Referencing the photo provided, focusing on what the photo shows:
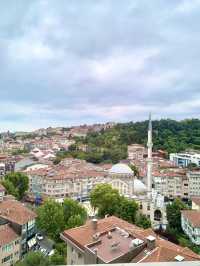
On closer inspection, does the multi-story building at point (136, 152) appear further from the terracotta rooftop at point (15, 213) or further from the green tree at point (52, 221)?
the green tree at point (52, 221)

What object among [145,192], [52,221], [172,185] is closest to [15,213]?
[52,221]

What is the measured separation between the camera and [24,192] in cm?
1623

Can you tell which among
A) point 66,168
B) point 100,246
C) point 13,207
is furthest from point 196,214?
point 66,168

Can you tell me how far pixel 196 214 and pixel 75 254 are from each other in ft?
20.9

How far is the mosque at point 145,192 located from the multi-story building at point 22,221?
4.89 meters

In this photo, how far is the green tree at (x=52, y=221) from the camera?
377 inches

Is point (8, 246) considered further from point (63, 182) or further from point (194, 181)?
point (194, 181)

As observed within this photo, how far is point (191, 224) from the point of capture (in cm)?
1106

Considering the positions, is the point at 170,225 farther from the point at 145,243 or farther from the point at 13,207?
the point at 145,243

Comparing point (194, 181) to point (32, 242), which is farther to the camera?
point (194, 181)

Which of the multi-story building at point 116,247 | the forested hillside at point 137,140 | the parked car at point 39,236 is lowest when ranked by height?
the parked car at point 39,236

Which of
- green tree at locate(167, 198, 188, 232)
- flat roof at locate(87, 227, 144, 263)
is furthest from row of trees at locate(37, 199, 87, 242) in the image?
green tree at locate(167, 198, 188, 232)

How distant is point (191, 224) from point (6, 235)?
555cm

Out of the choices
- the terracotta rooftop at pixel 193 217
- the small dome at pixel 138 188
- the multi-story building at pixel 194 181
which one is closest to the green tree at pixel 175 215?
the terracotta rooftop at pixel 193 217
